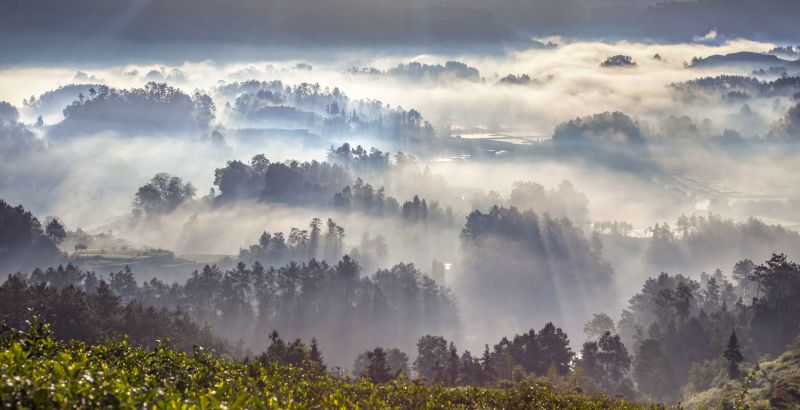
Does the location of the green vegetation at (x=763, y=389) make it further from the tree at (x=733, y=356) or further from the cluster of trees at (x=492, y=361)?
the cluster of trees at (x=492, y=361)

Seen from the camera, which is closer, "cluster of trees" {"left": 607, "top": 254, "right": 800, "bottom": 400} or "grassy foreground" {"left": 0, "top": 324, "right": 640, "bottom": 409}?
"grassy foreground" {"left": 0, "top": 324, "right": 640, "bottom": 409}

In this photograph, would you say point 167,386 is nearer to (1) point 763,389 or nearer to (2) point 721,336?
(1) point 763,389

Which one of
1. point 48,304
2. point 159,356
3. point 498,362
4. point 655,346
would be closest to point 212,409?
point 159,356

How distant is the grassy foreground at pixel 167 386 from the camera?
2781cm

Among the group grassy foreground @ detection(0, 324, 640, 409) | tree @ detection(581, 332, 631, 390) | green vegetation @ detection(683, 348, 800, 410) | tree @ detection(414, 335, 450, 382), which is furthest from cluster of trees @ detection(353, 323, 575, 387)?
grassy foreground @ detection(0, 324, 640, 409)

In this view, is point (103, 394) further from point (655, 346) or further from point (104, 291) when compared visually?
point (655, 346)

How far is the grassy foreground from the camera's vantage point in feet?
91.2

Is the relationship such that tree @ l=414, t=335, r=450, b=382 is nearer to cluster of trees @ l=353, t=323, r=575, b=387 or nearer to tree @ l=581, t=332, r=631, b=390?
cluster of trees @ l=353, t=323, r=575, b=387

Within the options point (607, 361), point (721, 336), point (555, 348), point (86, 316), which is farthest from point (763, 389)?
point (86, 316)

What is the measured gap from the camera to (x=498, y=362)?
153m

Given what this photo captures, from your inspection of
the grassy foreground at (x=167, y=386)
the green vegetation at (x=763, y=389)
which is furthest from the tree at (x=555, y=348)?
the grassy foreground at (x=167, y=386)

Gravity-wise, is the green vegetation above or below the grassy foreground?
below

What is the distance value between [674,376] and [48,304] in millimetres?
151445

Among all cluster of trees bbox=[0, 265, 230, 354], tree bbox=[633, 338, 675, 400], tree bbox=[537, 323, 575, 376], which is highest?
cluster of trees bbox=[0, 265, 230, 354]
